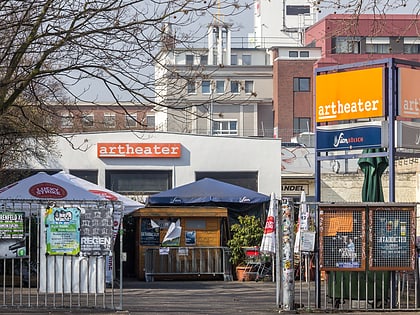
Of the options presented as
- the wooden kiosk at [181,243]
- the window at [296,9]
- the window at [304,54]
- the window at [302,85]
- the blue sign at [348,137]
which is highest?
the window at [296,9]

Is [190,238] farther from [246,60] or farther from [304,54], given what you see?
[246,60]

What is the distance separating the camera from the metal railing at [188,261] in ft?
92.4

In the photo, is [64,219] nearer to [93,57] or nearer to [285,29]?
[93,57]

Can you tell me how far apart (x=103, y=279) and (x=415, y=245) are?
219 inches

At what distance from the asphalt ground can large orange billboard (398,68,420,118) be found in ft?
12.5

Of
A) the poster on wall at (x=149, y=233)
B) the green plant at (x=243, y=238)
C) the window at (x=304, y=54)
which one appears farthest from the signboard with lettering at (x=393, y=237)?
the window at (x=304, y=54)

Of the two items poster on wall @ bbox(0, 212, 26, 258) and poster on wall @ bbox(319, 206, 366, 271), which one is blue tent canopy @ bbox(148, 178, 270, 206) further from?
poster on wall @ bbox(319, 206, 366, 271)

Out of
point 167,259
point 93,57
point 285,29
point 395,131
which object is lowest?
point 167,259

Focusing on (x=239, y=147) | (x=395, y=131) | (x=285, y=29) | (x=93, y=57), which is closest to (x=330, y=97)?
(x=395, y=131)

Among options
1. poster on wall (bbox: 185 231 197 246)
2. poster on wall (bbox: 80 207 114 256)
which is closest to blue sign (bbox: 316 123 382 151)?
poster on wall (bbox: 80 207 114 256)

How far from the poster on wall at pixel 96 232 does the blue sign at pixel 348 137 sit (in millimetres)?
4707

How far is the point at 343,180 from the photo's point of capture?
168ft

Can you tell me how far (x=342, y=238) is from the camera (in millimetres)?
16828

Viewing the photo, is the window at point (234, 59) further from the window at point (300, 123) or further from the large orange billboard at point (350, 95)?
the large orange billboard at point (350, 95)
